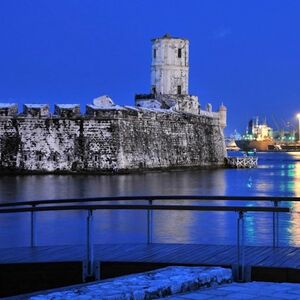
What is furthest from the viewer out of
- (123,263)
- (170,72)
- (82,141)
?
(170,72)

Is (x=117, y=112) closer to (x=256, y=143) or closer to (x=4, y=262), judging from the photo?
(x=4, y=262)

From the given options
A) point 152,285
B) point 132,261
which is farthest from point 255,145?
point 152,285

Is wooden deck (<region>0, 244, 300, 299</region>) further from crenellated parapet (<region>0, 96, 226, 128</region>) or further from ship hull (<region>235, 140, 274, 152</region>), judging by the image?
ship hull (<region>235, 140, 274, 152</region>)

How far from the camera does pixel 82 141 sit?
35.6 m

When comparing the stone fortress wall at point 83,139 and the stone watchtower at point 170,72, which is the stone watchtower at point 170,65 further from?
the stone fortress wall at point 83,139

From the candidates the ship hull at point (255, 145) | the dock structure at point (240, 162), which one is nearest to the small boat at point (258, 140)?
the ship hull at point (255, 145)

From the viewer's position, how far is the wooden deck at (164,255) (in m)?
6.04

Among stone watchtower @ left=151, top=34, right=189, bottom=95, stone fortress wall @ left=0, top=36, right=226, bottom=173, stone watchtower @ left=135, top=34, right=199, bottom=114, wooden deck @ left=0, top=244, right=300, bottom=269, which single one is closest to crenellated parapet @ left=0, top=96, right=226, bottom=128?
stone fortress wall @ left=0, top=36, right=226, bottom=173

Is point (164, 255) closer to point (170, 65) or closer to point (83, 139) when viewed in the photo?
point (83, 139)

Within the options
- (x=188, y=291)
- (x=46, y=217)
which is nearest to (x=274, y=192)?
(x=46, y=217)

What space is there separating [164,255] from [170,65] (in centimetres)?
4480

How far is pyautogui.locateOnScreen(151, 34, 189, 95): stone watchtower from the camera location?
50344 mm

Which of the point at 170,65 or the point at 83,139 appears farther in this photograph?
the point at 170,65

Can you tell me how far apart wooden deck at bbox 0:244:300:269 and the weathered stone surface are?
813mm
